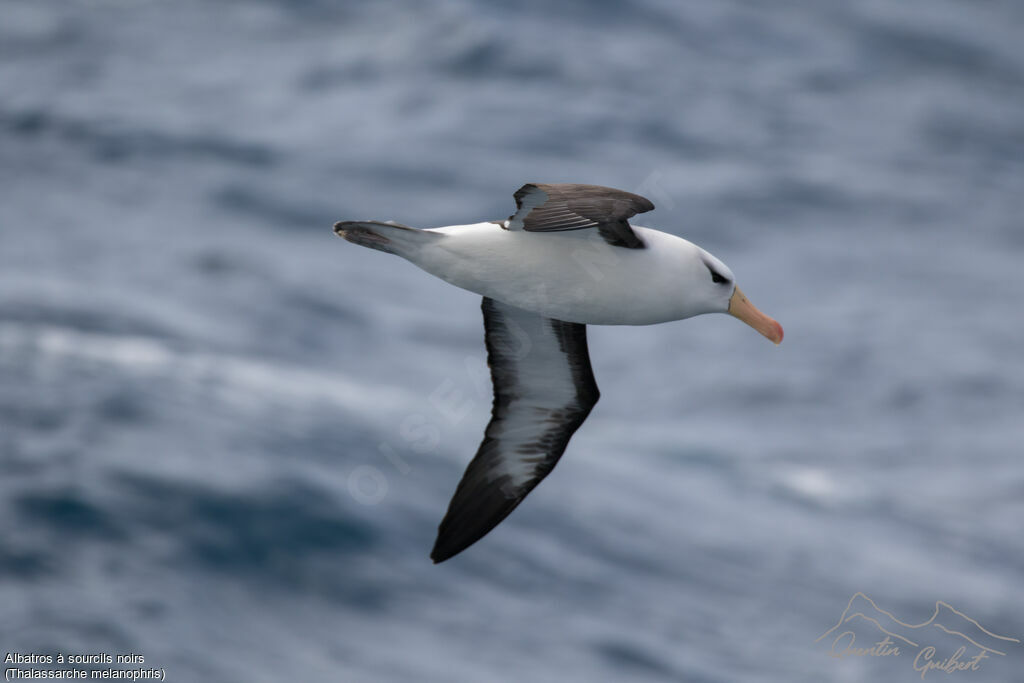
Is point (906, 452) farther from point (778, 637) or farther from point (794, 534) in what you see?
point (778, 637)

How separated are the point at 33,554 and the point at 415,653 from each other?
1314 cm

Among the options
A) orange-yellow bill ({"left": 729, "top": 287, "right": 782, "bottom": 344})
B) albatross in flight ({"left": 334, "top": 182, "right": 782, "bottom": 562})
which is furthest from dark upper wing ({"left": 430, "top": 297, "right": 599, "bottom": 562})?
orange-yellow bill ({"left": 729, "top": 287, "right": 782, "bottom": 344})

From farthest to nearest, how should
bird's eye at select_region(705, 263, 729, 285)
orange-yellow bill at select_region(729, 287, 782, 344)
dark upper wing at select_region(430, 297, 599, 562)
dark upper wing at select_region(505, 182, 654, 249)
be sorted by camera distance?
dark upper wing at select_region(430, 297, 599, 562), orange-yellow bill at select_region(729, 287, 782, 344), bird's eye at select_region(705, 263, 729, 285), dark upper wing at select_region(505, 182, 654, 249)

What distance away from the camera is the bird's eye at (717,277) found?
8969mm

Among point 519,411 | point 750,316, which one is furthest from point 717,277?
point 519,411

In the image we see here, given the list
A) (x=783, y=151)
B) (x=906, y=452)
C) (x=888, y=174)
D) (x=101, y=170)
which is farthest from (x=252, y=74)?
(x=906, y=452)

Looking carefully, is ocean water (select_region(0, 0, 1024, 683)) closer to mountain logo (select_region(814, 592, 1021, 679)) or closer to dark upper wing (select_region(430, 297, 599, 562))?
mountain logo (select_region(814, 592, 1021, 679))

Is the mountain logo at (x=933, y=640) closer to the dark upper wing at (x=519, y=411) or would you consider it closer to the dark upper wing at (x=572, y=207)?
the dark upper wing at (x=519, y=411)

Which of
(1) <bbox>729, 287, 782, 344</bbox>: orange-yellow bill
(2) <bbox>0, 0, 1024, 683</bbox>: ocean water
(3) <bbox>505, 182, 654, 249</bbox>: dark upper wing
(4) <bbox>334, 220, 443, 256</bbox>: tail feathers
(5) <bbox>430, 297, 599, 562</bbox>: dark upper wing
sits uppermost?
(3) <bbox>505, 182, 654, 249</bbox>: dark upper wing

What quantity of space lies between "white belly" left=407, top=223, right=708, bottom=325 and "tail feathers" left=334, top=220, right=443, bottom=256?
0.08 metres

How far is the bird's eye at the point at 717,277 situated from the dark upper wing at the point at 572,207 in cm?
90

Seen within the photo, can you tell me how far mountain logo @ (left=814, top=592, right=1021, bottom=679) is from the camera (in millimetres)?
56719

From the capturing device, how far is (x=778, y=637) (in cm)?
5688

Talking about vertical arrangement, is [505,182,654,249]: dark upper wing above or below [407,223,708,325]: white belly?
above
